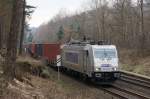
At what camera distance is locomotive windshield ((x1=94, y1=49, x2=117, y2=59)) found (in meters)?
27.1

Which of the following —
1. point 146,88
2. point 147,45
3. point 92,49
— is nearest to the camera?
point 146,88

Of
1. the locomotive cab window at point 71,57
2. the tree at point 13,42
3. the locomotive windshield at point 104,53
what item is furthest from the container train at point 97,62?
the tree at point 13,42

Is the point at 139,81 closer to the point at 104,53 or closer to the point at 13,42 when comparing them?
the point at 104,53

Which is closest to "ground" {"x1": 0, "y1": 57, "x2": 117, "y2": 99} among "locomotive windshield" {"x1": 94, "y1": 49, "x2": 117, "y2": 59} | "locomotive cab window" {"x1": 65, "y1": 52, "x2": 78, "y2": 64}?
"locomotive windshield" {"x1": 94, "y1": 49, "x2": 117, "y2": 59}

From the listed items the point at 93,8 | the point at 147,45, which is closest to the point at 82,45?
the point at 147,45

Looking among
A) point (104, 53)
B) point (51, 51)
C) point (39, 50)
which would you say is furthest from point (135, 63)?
point (104, 53)

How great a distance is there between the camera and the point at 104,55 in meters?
27.2

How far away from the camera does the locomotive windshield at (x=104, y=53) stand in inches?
1065

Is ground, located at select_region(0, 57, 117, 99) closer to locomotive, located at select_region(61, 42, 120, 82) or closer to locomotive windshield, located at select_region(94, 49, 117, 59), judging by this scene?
locomotive, located at select_region(61, 42, 120, 82)

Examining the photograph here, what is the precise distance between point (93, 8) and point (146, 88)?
70.3 m

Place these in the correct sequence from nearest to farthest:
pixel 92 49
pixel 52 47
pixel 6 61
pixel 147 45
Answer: pixel 6 61
pixel 92 49
pixel 52 47
pixel 147 45

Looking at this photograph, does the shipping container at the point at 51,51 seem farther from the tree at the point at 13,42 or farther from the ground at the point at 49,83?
the tree at the point at 13,42

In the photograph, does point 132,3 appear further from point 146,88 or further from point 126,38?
point 146,88

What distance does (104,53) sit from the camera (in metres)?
27.3
